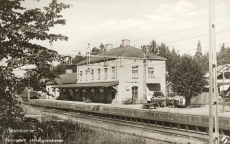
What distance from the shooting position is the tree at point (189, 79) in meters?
26.2

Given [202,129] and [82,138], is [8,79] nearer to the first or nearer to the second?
[82,138]

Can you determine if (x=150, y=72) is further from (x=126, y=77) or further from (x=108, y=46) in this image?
(x=108, y=46)

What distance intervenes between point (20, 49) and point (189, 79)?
72.2 feet

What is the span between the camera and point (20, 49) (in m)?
6.81

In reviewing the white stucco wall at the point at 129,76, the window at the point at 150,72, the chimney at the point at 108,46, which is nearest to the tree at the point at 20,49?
the white stucco wall at the point at 129,76

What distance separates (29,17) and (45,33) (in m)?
0.59

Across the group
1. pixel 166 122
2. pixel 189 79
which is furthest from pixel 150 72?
pixel 166 122

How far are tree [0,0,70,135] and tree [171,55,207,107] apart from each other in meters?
21.1

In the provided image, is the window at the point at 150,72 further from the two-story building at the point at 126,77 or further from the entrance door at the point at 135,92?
the entrance door at the point at 135,92

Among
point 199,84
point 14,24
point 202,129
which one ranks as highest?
point 14,24

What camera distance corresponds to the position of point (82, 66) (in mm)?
44375

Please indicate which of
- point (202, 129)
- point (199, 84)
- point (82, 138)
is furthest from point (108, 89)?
point (82, 138)

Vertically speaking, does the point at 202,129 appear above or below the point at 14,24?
below

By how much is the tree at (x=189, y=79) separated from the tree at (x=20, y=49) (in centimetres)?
2112
